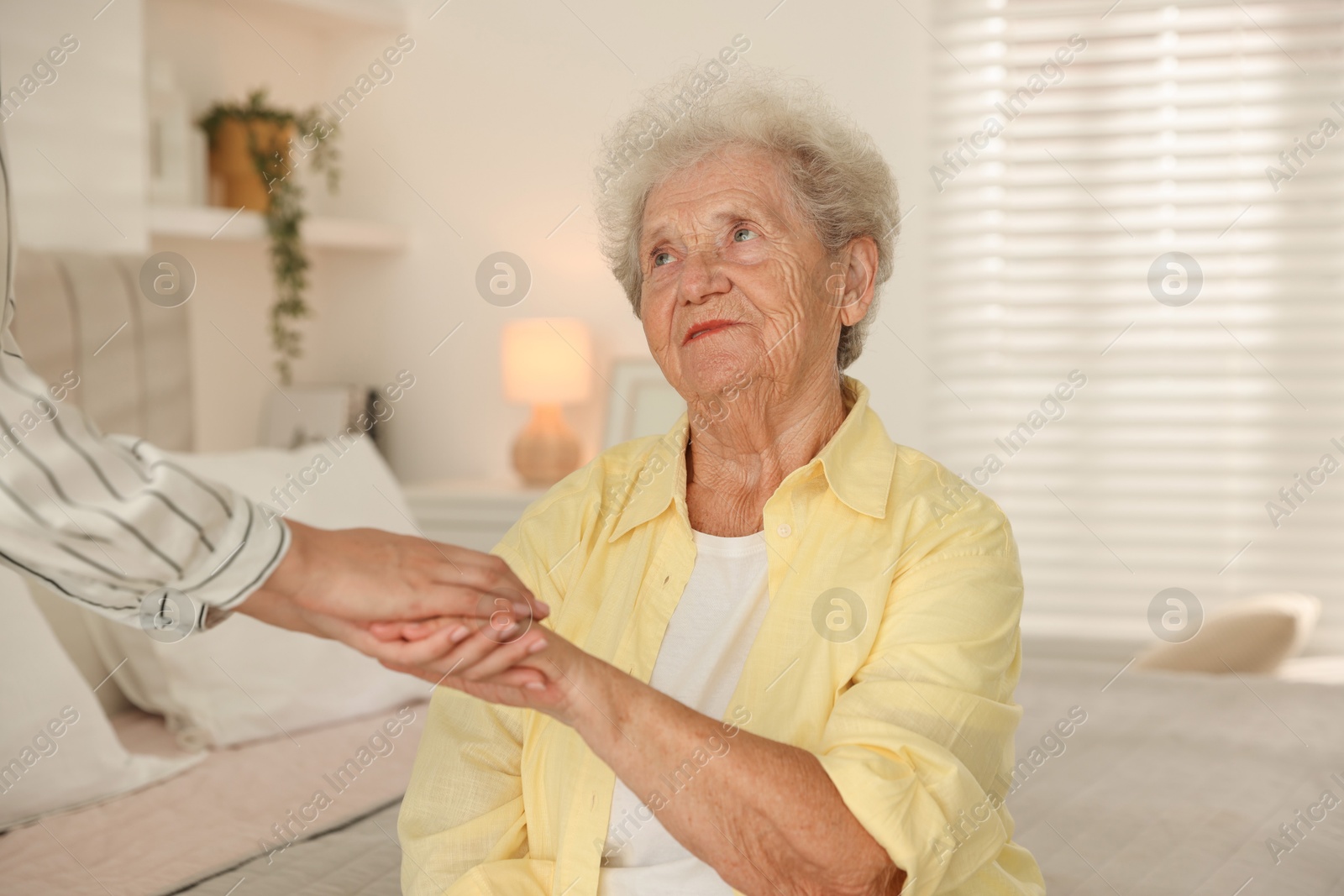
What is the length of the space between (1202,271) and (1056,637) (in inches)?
42.3

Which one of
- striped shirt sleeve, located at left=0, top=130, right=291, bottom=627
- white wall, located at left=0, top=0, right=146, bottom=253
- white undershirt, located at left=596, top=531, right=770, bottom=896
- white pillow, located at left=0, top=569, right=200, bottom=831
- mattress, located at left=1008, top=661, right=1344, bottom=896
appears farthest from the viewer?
white wall, located at left=0, top=0, right=146, bottom=253

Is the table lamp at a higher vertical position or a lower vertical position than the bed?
higher

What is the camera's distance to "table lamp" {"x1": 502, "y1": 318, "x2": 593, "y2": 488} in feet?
12.1

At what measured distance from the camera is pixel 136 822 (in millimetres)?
1658

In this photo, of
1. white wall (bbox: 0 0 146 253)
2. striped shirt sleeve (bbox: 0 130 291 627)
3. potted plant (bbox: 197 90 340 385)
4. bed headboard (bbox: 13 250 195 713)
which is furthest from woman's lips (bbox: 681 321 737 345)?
potted plant (bbox: 197 90 340 385)

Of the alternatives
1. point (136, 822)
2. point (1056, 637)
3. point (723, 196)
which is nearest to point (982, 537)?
point (723, 196)

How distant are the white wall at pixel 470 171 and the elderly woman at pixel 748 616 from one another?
Result: 204 centimetres

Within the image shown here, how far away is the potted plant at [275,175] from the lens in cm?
350

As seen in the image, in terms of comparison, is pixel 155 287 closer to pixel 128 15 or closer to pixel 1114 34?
pixel 128 15

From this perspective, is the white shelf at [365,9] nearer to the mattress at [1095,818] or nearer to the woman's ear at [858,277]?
the mattress at [1095,818]

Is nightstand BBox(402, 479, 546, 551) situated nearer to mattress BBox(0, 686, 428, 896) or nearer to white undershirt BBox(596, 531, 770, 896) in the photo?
mattress BBox(0, 686, 428, 896)

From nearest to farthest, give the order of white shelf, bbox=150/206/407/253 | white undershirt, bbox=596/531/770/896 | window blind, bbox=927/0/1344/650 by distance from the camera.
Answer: white undershirt, bbox=596/531/770/896
white shelf, bbox=150/206/407/253
window blind, bbox=927/0/1344/650

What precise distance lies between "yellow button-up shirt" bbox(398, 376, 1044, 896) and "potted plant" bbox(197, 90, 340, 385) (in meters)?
2.43

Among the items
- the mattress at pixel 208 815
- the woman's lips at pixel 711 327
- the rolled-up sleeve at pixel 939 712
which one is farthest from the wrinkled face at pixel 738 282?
the mattress at pixel 208 815
